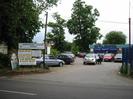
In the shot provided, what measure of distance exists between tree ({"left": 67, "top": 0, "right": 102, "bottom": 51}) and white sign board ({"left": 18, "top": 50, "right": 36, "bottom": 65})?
66.4 m

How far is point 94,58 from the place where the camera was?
51.3 meters

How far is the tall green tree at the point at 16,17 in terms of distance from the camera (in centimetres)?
2942

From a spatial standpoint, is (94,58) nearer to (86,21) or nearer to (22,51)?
(22,51)

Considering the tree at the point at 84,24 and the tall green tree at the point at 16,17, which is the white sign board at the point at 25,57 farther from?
the tree at the point at 84,24

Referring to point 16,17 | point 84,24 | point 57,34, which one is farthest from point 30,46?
point 84,24

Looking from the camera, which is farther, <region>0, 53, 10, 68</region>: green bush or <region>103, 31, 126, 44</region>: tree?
<region>103, 31, 126, 44</region>: tree

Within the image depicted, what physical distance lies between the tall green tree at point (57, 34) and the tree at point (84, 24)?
11.7 meters

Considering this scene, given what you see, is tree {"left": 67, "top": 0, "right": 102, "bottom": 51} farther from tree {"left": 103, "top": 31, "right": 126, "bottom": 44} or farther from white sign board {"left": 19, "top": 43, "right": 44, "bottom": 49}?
white sign board {"left": 19, "top": 43, "right": 44, "bottom": 49}

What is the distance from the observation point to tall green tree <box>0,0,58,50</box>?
29422 mm

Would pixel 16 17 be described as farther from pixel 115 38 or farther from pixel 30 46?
pixel 115 38

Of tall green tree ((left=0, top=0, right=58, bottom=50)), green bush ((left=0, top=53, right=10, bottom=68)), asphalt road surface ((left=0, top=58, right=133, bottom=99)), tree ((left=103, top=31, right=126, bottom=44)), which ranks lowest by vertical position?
asphalt road surface ((left=0, top=58, right=133, bottom=99))

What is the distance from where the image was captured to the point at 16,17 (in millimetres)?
30391

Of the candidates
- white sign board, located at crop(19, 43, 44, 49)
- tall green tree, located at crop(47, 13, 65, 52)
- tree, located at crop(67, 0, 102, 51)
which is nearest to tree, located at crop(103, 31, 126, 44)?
tree, located at crop(67, 0, 102, 51)

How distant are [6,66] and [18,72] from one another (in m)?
3.76
